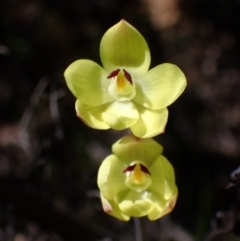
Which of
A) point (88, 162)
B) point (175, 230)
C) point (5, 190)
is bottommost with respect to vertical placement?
point (175, 230)

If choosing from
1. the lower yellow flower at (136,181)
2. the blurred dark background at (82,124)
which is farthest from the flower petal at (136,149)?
the blurred dark background at (82,124)

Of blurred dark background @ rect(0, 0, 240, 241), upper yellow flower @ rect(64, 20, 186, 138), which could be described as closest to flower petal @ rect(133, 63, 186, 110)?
upper yellow flower @ rect(64, 20, 186, 138)

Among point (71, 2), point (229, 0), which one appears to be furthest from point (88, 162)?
point (229, 0)

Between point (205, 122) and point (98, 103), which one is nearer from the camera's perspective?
point (98, 103)

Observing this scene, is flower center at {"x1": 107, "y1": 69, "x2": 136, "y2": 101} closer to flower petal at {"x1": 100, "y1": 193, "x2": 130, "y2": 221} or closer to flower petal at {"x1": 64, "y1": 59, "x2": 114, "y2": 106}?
flower petal at {"x1": 64, "y1": 59, "x2": 114, "y2": 106}

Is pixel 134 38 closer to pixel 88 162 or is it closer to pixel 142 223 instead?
pixel 142 223

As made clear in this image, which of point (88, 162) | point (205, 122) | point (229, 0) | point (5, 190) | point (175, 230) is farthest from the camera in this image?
point (229, 0)
